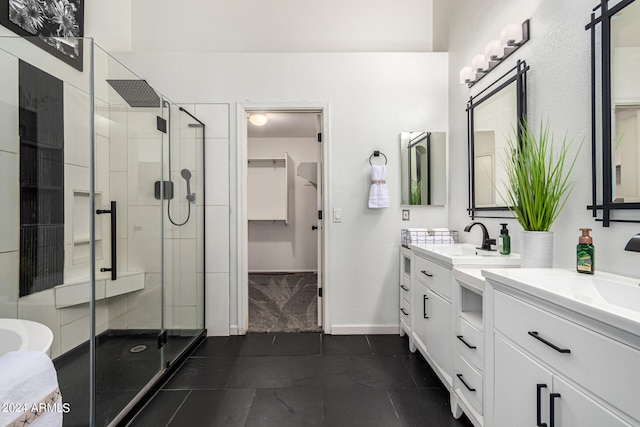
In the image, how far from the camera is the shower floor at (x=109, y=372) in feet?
4.25

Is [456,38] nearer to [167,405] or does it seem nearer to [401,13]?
[401,13]

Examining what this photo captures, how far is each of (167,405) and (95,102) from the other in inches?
65.2

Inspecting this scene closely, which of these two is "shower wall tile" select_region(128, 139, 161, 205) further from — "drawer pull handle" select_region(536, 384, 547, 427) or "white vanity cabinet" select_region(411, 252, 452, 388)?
"drawer pull handle" select_region(536, 384, 547, 427)

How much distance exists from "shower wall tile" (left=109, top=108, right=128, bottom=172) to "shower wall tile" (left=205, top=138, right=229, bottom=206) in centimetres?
81

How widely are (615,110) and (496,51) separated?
0.93m

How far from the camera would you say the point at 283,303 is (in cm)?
338

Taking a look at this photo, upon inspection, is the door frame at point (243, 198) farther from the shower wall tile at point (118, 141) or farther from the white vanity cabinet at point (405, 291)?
the shower wall tile at point (118, 141)

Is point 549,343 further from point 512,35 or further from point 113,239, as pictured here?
point 113,239

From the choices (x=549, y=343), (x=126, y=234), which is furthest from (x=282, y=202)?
(x=549, y=343)

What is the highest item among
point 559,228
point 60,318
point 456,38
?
point 456,38

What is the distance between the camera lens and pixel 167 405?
1639 millimetres

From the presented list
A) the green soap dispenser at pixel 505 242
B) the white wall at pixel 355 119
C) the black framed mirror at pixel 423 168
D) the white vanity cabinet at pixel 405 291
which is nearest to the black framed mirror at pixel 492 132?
the green soap dispenser at pixel 505 242

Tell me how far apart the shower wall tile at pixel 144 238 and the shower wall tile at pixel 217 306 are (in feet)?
2.10

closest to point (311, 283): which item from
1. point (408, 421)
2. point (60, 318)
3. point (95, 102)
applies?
point (408, 421)
